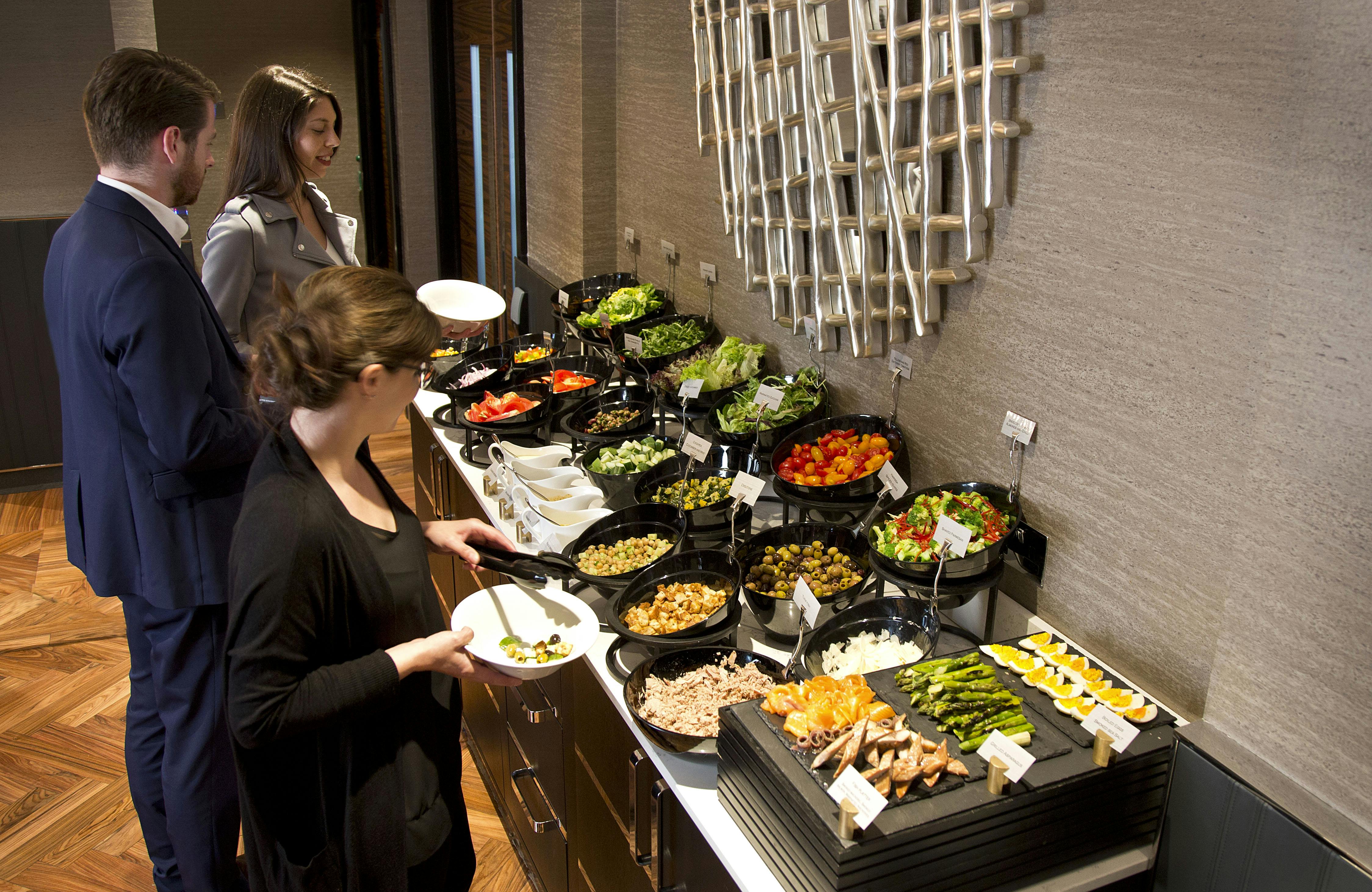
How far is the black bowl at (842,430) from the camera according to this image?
210 cm

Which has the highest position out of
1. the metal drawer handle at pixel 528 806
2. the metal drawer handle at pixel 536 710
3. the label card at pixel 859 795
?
the label card at pixel 859 795

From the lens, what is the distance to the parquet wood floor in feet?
8.25

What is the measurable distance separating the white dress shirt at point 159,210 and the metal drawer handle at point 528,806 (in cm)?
142

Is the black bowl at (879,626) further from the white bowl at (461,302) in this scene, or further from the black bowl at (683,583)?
the white bowl at (461,302)

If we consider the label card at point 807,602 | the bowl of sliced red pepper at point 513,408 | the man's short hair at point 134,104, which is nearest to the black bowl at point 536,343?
the bowl of sliced red pepper at point 513,408

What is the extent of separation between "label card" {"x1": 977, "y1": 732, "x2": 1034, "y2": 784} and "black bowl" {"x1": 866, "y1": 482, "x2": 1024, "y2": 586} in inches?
15.9

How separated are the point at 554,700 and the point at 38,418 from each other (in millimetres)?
3772

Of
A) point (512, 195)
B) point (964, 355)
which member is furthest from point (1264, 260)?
point (512, 195)

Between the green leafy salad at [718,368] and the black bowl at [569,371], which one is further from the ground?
the green leafy salad at [718,368]

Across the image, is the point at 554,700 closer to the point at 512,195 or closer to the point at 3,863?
the point at 3,863

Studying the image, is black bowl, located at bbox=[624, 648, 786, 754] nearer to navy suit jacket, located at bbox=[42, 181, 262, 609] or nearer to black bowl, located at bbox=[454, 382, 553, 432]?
navy suit jacket, located at bbox=[42, 181, 262, 609]

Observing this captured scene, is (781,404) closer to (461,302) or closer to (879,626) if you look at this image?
(879,626)

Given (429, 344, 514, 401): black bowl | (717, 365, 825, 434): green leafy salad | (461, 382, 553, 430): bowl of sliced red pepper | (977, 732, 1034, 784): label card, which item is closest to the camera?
(977, 732, 1034, 784): label card

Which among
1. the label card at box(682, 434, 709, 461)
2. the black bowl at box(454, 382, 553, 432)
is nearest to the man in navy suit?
the black bowl at box(454, 382, 553, 432)
